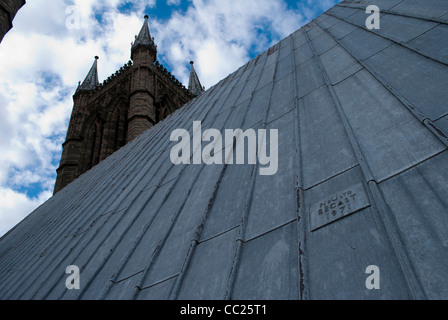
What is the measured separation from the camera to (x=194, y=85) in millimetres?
35969

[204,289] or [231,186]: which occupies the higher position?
[231,186]

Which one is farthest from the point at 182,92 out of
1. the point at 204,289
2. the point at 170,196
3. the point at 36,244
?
the point at 204,289

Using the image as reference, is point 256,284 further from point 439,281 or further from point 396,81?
point 396,81

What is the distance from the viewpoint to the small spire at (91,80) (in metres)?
32.6

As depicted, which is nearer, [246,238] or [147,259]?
[246,238]

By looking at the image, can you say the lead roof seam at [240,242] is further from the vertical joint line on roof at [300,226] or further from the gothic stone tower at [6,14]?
the gothic stone tower at [6,14]

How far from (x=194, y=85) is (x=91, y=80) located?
31.1ft

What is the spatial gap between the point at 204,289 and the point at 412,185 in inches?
49.9

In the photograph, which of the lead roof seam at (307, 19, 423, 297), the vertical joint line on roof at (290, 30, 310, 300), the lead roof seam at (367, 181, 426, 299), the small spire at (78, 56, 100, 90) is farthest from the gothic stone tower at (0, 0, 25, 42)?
the small spire at (78, 56, 100, 90)

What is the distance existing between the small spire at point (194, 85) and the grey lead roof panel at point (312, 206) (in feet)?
99.2

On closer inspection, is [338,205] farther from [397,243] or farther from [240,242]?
[240,242]

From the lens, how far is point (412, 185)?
6.40 ft

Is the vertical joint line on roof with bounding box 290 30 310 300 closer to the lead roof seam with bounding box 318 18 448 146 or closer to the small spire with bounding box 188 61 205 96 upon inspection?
the lead roof seam with bounding box 318 18 448 146

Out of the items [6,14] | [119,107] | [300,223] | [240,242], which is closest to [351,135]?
[300,223]
